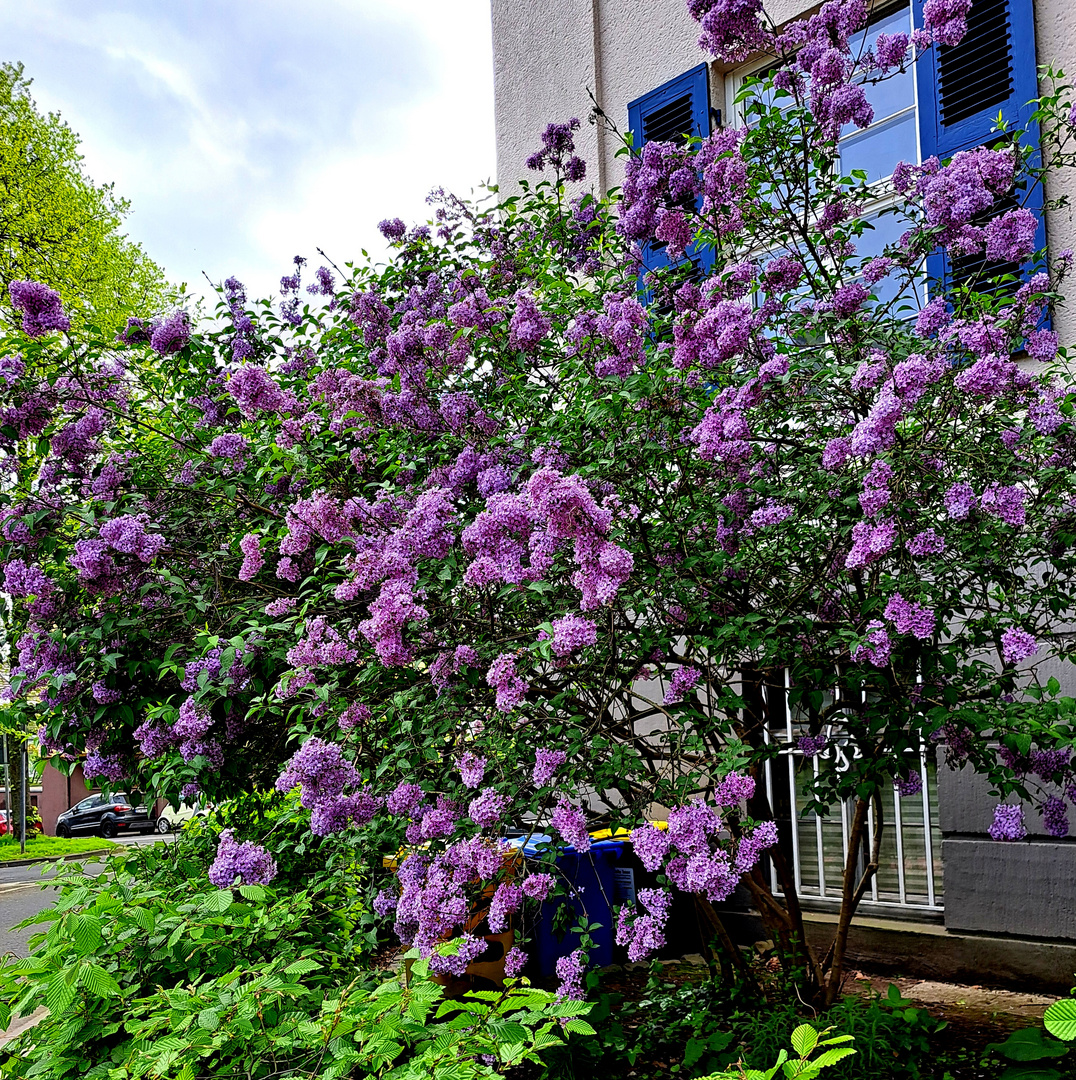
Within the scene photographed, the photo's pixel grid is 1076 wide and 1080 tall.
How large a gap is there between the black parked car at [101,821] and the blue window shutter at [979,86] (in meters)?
26.6

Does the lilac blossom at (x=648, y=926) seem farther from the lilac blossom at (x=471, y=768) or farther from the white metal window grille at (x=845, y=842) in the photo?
the white metal window grille at (x=845, y=842)

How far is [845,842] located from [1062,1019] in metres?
5.12

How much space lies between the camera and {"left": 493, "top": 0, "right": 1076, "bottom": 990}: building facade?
521cm

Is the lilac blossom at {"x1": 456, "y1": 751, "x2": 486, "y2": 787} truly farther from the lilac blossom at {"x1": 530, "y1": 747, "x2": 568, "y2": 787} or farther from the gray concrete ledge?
the gray concrete ledge

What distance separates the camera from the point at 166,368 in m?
5.19

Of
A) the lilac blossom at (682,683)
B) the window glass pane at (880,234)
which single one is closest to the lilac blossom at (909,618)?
the lilac blossom at (682,683)

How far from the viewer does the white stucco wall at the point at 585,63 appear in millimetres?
7676

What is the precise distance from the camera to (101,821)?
2670 cm

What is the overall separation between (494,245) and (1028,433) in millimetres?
2958

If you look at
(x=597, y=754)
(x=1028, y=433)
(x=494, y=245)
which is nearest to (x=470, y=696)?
(x=597, y=754)

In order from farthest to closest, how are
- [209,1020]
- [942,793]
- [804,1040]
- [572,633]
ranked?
[942,793] < [572,633] < [209,1020] < [804,1040]

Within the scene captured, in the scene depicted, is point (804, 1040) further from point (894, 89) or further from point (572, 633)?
point (894, 89)

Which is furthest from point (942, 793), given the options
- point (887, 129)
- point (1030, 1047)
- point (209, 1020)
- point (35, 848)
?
point (35, 848)

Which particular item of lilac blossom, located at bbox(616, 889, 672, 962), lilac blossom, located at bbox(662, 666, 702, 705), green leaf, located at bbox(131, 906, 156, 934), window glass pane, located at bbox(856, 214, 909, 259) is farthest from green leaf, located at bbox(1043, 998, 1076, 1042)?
window glass pane, located at bbox(856, 214, 909, 259)
